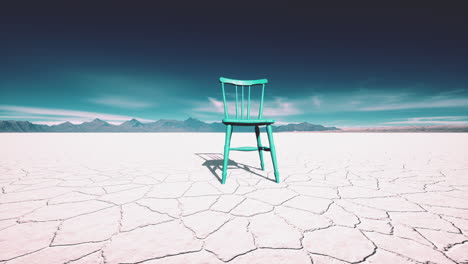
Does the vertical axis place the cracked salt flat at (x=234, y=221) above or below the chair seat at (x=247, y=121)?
below

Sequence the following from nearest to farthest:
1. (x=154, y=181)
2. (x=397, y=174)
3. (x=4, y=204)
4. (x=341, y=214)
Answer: (x=341, y=214) < (x=4, y=204) < (x=154, y=181) < (x=397, y=174)

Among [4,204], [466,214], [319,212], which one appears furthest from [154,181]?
[466,214]

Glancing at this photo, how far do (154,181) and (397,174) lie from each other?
3516mm

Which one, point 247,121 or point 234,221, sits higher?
point 247,121

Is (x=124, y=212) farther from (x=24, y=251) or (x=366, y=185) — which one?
(x=366, y=185)

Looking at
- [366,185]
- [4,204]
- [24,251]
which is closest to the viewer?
[24,251]

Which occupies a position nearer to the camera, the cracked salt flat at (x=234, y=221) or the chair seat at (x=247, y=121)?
the cracked salt flat at (x=234, y=221)

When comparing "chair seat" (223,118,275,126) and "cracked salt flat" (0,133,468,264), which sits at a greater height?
"chair seat" (223,118,275,126)

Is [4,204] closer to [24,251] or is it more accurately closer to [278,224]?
[24,251]

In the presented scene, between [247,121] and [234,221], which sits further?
[247,121]

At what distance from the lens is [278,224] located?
51.1 inches

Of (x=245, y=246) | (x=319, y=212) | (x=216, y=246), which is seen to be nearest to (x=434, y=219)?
(x=319, y=212)

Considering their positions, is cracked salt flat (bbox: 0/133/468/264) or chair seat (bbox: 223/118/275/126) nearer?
cracked salt flat (bbox: 0/133/468/264)

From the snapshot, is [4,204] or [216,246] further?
[4,204]
